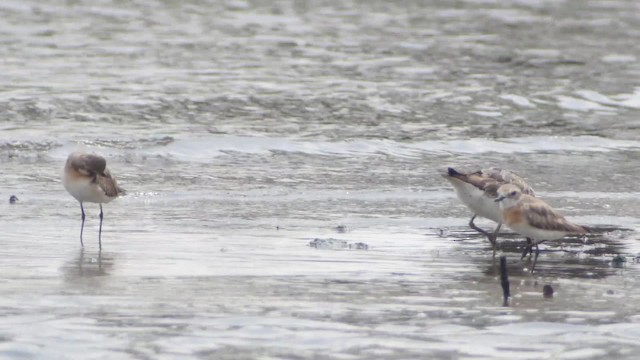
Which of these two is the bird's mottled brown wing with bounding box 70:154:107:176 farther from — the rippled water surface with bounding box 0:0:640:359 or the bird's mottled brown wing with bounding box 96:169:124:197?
the rippled water surface with bounding box 0:0:640:359

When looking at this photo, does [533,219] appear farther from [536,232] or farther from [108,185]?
[108,185]

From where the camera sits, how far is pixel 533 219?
9.63 m

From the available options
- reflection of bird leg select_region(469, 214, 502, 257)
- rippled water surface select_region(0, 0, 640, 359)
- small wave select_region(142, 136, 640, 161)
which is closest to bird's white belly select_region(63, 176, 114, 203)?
rippled water surface select_region(0, 0, 640, 359)

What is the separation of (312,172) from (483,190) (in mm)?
3993

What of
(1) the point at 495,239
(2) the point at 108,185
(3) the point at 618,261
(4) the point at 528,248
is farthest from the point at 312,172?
(3) the point at 618,261

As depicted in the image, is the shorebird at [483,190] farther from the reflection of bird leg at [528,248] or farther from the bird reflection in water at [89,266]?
the bird reflection in water at [89,266]

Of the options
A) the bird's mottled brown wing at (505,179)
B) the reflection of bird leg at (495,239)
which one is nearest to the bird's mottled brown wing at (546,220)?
the reflection of bird leg at (495,239)

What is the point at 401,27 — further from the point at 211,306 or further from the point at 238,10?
the point at 211,306

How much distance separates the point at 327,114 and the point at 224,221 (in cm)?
703

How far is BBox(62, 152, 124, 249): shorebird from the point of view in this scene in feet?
35.1

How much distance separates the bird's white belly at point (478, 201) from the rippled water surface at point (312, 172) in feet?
0.82

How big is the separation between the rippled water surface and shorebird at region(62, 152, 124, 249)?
0.29 m

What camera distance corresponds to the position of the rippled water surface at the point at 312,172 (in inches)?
285

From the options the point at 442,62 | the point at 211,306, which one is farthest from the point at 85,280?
the point at 442,62
